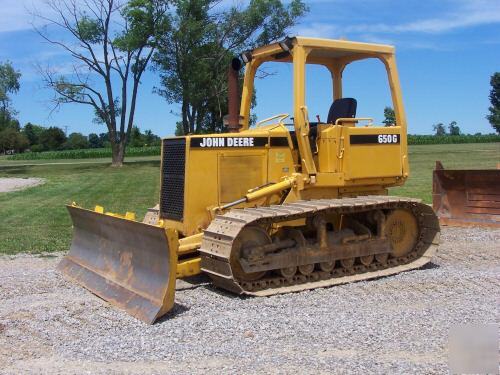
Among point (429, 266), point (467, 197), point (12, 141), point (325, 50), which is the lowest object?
point (429, 266)

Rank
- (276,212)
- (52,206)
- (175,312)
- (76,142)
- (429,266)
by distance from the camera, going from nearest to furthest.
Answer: (175,312) → (276,212) → (429,266) → (52,206) → (76,142)

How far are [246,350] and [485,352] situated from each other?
1951mm

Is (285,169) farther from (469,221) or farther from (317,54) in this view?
(469,221)

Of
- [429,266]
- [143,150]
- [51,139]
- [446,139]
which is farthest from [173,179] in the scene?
[51,139]

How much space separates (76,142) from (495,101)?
79440 millimetres

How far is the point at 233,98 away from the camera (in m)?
8.30

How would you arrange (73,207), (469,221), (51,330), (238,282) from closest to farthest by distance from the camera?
(51,330) → (238,282) → (73,207) → (469,221)

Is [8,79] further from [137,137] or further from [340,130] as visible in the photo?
[340,130]

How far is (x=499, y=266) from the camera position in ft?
28.7

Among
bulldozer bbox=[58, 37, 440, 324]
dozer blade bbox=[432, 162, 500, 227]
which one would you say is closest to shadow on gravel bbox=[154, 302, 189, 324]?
bulldozer bbox=[58, 37, 440, 324]

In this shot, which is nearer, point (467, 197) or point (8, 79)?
point (467, 197)

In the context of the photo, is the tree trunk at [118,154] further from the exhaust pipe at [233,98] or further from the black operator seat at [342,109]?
the black operator seat at [342,109]

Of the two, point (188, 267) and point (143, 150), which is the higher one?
point (143, 150)

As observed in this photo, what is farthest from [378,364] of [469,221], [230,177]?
[469,221]
